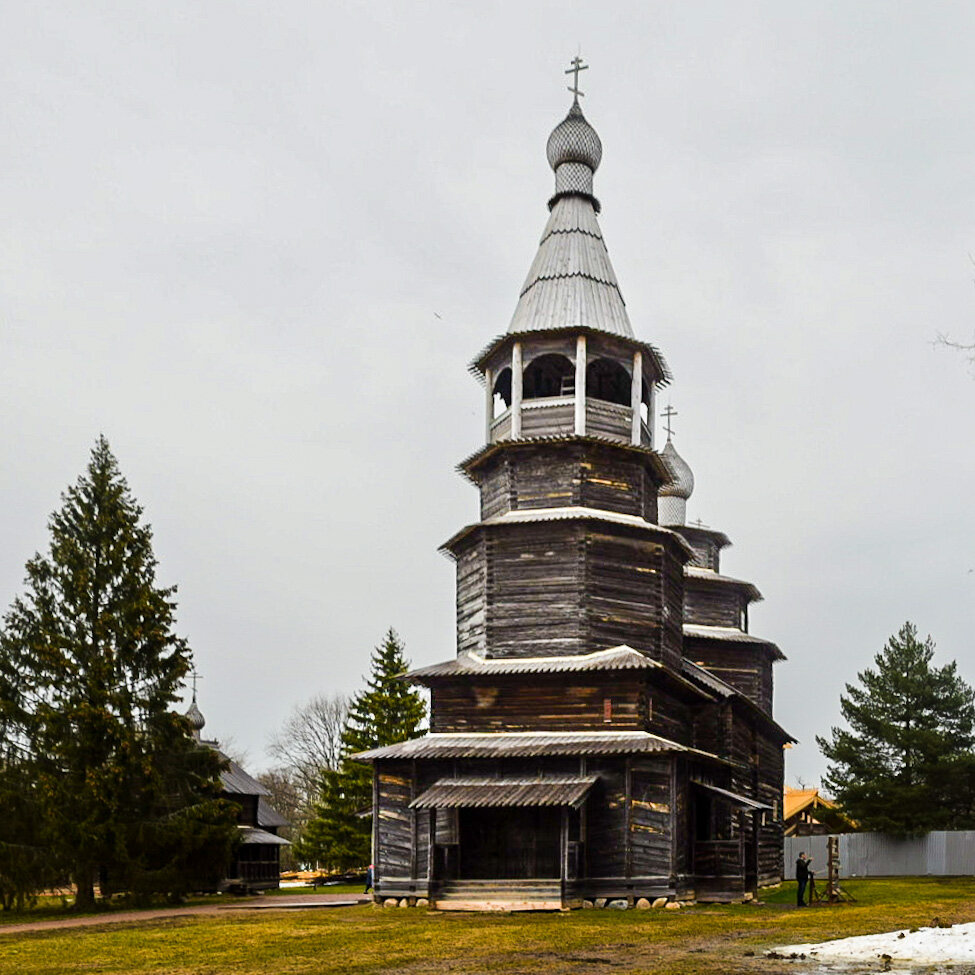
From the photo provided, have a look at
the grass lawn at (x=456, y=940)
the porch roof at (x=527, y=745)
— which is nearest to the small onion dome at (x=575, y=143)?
the porch roof at (x=527, y=745)

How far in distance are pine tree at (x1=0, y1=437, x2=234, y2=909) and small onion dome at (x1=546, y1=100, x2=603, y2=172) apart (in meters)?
16.2

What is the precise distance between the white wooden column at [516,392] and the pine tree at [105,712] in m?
10.4

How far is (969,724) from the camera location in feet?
169

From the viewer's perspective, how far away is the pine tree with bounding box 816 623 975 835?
50.3 metres

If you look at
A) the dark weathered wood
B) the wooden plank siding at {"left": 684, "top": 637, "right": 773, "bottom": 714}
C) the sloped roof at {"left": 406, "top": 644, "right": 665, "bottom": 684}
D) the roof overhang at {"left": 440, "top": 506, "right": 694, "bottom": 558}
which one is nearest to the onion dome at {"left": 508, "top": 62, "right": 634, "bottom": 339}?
the dark weathered wood

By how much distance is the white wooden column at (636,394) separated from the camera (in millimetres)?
34719

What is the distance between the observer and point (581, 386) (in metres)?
34.2

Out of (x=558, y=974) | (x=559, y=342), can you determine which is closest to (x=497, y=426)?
(x=559, y=342)

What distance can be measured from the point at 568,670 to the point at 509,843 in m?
4.52

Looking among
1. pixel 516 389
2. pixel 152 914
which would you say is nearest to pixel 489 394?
pixel 516 389

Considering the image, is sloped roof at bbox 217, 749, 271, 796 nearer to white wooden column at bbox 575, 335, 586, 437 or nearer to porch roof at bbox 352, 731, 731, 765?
porch roof at bbox 352, 731, 731, 765

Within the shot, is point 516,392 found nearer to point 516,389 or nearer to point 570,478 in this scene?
point 516,389

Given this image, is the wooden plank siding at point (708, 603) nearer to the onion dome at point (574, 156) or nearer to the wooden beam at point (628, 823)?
the onion dome at point (574, 156)

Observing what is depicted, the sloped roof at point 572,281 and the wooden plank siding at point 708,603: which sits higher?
the sloped roof at point 572,281
